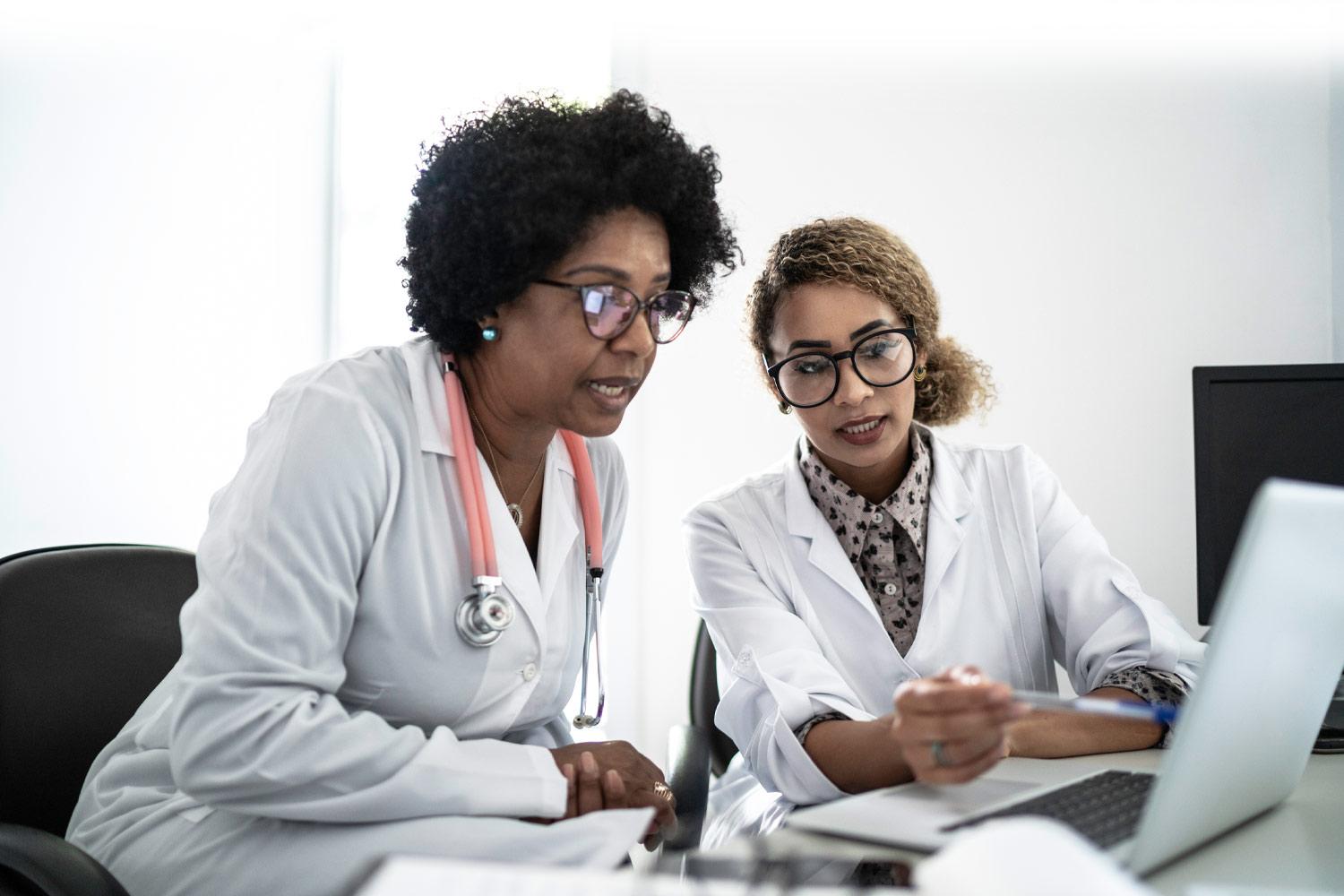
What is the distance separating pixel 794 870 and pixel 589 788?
1.54 feet

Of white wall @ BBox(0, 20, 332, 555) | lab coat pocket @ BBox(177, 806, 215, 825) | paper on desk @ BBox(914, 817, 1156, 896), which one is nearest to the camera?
paper on desk @ BBox(914, 817, 1156, 896)

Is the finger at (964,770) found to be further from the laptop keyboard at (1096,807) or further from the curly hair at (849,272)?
the curly hair at (849,272)

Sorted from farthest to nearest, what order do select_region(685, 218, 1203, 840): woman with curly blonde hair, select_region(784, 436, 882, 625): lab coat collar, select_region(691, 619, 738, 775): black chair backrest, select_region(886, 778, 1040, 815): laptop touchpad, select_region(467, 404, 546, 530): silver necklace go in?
select_region(691, 619, 738, 775): black chair backrest < select_region(784, 436, 882, 625): lab coat collar < select_region(685, 218, 1203, 840): woman with curly blonde hair < select_region(467, 404, 546, 530): silver necklace < select_region(886, 778, 1040, 815): laptop touchpad

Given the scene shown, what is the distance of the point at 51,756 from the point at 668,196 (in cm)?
108

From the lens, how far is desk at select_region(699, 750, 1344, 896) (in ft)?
2.60

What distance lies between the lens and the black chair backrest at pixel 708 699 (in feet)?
6.57

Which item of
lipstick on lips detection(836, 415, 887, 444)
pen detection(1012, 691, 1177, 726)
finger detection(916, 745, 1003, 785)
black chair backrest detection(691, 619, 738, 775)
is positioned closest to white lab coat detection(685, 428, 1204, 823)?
lipstick on lips detection(836, 415, 887, 444)

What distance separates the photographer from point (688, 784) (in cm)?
149

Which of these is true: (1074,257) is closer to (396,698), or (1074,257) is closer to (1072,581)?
(1072,581)

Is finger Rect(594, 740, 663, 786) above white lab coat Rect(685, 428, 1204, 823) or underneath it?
A: underneath

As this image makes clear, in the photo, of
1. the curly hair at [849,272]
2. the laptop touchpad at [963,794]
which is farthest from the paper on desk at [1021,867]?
A: the curly hair at [849,272]

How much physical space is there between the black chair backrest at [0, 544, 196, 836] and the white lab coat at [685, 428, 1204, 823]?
809mm

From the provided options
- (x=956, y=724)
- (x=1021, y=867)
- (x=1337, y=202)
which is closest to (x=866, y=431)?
(x=956, y=724)

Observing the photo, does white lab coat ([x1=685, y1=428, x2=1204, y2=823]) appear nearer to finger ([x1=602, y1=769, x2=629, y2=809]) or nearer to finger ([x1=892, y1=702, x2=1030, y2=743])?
finger ([x1=602, y1=769, x2=629, y2=809])
